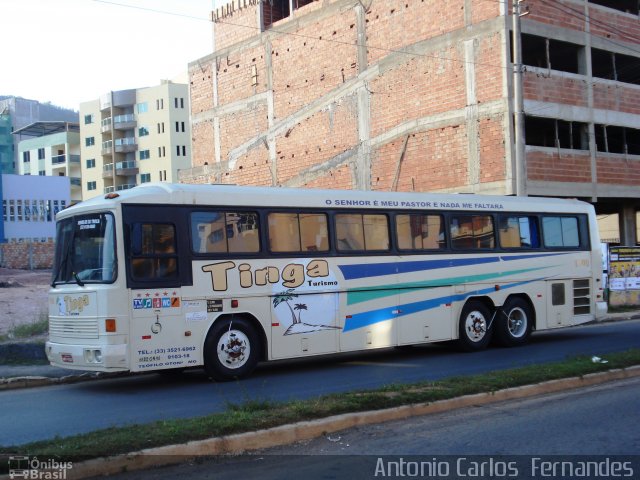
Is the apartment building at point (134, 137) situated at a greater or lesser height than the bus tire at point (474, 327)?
greater

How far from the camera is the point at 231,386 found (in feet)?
37.8

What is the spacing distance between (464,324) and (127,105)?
8975cm

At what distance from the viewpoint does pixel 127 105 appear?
9806 cm

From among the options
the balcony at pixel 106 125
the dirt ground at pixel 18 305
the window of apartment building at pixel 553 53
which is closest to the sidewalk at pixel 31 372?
the dirt ground at pixel 18 305

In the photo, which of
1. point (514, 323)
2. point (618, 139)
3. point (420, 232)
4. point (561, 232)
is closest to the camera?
point (420, 232)

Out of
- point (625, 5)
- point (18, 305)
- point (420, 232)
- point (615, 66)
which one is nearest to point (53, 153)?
point (18, 305)

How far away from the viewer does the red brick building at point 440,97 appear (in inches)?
1100

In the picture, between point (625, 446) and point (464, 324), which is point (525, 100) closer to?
point (464, 324)

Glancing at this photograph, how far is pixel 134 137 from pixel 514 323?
3463 inches

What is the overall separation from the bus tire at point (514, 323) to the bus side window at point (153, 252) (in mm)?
7666

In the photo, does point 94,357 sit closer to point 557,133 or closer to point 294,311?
point 294,311

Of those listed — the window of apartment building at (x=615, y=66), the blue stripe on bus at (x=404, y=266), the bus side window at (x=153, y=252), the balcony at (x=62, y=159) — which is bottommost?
Result: the blue stripe on bus at (x=404, y=266)

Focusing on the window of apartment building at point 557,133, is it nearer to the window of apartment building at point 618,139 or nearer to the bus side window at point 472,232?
the window of apartment building at point 618,139

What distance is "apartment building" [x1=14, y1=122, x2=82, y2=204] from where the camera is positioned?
106m
